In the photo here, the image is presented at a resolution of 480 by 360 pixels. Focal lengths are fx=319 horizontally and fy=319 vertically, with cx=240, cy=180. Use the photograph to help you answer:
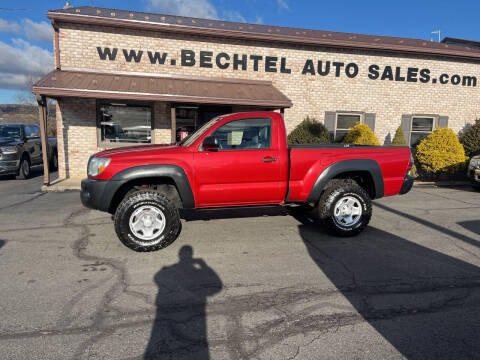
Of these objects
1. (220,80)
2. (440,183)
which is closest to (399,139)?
(440,183)

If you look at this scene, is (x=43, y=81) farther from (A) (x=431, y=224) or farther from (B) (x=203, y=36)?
(A) (x=431, y=224)

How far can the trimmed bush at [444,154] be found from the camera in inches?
431

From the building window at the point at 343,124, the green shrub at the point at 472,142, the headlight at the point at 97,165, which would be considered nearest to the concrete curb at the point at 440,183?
the green shrub at the point at 472,142

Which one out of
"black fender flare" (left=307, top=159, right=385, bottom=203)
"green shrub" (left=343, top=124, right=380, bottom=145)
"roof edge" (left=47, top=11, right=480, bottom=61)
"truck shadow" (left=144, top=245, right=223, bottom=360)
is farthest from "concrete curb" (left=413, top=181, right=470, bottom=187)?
"truck shadow" (left=144, top=245, right=223, bottom=360)

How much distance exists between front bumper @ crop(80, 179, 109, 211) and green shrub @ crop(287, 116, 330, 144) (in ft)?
25.6

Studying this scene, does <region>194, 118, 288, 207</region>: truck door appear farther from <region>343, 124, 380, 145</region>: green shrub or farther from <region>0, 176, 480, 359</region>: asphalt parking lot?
<region>343, 124, 380, 145</region>: green shrub

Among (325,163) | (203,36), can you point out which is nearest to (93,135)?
(203,36)

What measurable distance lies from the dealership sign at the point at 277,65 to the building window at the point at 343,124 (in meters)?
1.51

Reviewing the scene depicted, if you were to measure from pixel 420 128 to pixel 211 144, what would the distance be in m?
11.7

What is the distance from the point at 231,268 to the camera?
3914 millimetres

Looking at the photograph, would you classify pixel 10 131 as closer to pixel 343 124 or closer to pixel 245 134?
pixel 245 134

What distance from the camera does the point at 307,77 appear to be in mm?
11938

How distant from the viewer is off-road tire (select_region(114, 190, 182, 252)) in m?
4.30

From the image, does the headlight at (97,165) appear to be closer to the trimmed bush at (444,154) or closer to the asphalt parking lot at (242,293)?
the asphalt parking lot at (242,293)
